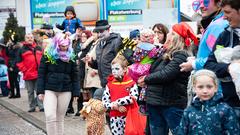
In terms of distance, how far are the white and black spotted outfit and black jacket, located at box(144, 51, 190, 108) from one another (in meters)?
0.59

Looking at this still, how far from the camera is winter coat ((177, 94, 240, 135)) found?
13.2ft

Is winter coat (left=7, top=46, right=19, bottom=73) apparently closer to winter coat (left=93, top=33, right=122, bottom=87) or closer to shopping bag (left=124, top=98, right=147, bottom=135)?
winter coat (left=93, top=33, right=122, bottom=87)

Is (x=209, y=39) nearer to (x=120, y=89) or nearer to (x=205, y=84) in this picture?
(x=205, y=84)

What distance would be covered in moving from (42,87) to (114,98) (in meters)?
1.59

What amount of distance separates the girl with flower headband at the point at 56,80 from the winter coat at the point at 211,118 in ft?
12.7

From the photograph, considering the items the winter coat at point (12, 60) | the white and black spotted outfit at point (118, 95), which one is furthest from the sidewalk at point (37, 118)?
the white and black spotted outfit at point (118, 95)

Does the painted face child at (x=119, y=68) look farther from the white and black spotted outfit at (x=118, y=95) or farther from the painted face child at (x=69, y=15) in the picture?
the painted face child at (x=69, y=15)

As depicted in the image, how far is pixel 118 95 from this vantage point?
22.0 ft

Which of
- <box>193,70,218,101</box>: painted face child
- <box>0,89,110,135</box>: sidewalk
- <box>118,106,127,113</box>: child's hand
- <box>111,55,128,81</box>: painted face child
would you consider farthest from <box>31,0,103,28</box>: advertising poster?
<box>193,70,218,101</box>: painted face child

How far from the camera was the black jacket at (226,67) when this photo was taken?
386cm

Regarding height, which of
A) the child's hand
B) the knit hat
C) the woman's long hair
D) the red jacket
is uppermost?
the knit hat

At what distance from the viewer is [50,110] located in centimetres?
771

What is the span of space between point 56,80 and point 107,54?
2.97ft

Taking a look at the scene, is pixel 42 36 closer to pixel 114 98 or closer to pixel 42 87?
pixel 42 87
